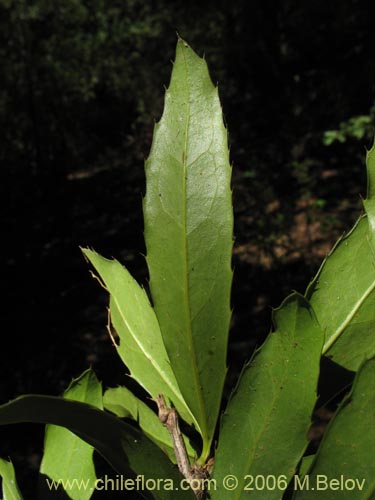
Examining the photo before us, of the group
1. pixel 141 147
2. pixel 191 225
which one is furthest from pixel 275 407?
pixel 141 147

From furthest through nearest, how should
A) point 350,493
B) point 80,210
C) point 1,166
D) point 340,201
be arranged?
point 80,210, point 1,166, point 340,201, point 350,493

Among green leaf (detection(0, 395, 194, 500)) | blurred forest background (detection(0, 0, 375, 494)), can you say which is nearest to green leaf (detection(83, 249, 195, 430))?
green leaf (detection(0, 395, 194, 500))

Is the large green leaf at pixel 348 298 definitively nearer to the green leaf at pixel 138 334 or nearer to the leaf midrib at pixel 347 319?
the leaf midrib at pixel 347 319

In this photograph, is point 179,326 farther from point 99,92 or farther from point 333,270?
point 99,92

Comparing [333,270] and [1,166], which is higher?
[1,166]

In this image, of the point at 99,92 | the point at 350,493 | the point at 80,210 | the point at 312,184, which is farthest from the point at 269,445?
the point at 99,92

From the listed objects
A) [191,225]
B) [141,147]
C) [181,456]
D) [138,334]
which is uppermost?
[141,147]

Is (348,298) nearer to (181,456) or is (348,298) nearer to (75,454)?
(181,456)
